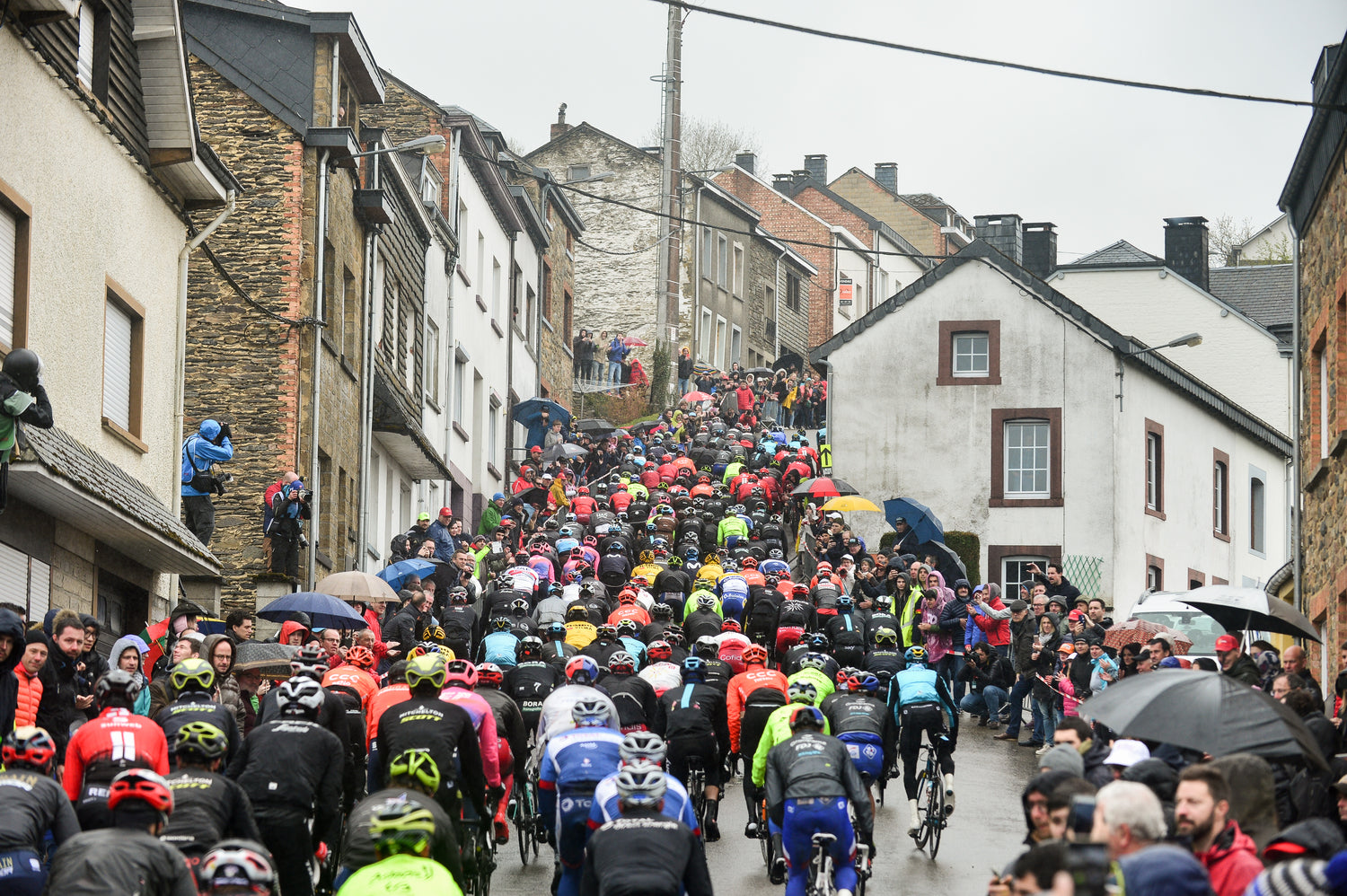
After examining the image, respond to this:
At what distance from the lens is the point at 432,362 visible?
40.3 meters

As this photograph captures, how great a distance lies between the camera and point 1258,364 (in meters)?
51.5

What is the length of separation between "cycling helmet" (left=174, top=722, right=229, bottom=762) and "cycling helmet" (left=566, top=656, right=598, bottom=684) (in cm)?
514

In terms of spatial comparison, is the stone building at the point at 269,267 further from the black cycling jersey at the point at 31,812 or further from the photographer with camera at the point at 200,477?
the black cycling jersey at the point at 31,812

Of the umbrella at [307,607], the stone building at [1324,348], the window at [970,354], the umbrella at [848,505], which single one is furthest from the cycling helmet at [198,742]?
the window at [970,354]

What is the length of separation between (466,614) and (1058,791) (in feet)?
48.3

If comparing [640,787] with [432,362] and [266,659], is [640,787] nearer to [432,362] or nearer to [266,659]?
[266,659]

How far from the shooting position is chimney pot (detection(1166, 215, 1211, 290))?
53406mm

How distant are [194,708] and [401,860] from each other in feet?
10.7

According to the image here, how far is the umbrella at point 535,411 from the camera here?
45.9 meters

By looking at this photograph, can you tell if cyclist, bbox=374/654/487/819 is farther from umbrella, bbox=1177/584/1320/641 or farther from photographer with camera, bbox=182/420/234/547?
photographer with camera, bbox=182/420/234/547

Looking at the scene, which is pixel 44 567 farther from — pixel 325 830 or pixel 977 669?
pixel 977 669

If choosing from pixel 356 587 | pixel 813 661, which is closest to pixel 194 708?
pixel 813 661

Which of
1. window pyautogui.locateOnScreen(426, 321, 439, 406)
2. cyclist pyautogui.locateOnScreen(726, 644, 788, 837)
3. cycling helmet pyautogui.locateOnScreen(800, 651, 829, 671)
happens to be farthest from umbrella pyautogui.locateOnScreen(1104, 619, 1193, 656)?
window pyautogui.locateOnScreen(426, 321, 439, 406)

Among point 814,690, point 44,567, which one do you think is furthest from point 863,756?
point 44,567
